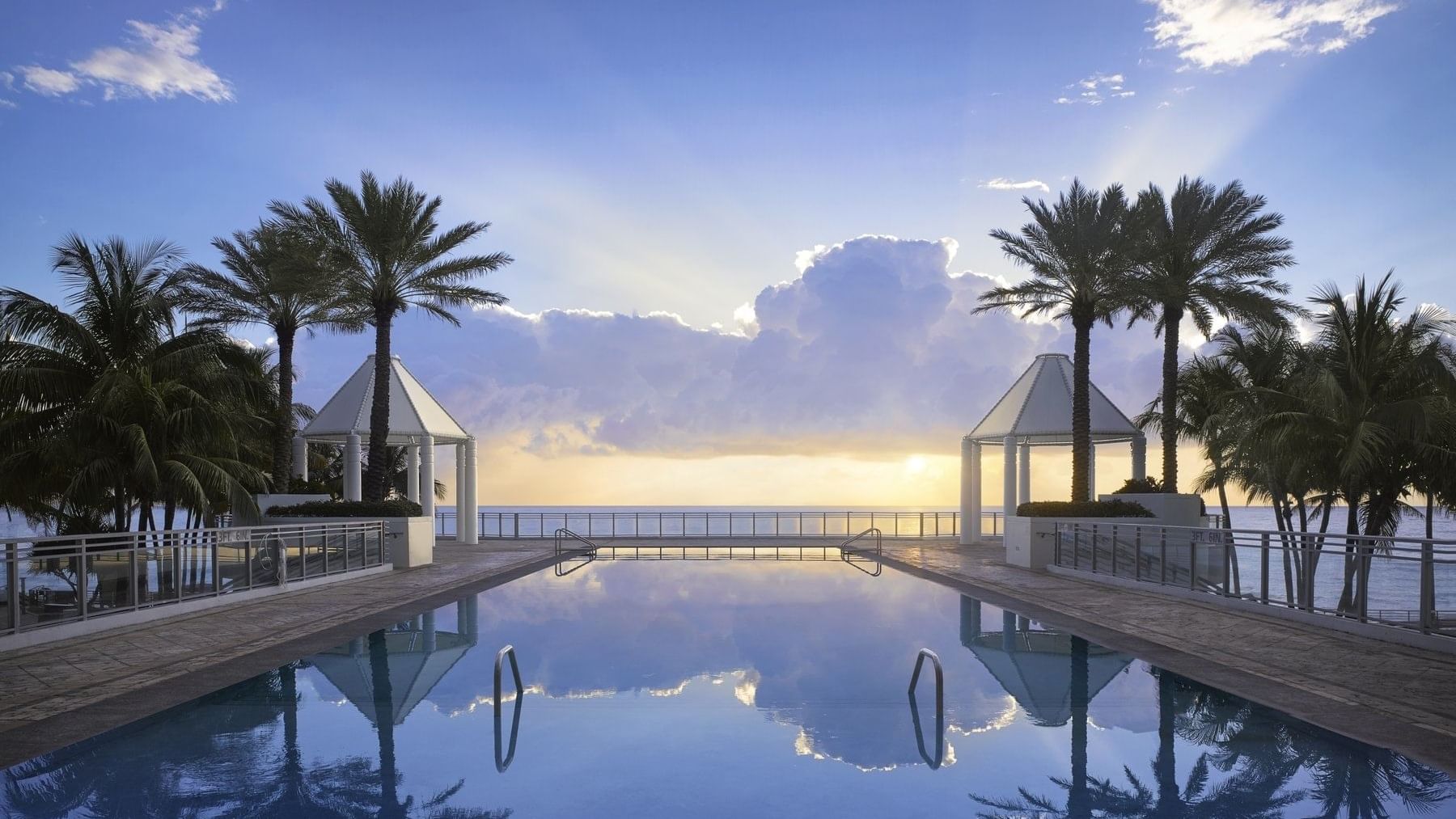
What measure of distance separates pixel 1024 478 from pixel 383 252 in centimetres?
2047

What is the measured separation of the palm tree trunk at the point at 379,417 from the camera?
2642 centimetres

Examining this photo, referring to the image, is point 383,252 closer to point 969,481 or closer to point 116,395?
point 116,395

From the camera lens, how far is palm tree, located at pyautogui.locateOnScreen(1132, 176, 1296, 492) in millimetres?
28594

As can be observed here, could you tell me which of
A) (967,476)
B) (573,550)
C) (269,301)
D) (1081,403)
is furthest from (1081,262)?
(269,301)

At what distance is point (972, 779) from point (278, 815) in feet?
15.6

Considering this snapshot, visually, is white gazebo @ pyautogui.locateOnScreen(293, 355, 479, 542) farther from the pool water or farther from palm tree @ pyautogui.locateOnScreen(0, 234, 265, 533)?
the pool water

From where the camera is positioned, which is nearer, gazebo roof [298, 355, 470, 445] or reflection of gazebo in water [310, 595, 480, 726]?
reflection of gazebo in water [310, 595, 480, 726]

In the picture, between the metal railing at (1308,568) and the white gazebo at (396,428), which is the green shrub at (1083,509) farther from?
the white gazebo at (396,428)

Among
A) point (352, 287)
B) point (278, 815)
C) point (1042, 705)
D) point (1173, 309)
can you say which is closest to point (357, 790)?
point (278, 815)

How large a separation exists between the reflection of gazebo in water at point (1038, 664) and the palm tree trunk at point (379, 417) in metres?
16.4

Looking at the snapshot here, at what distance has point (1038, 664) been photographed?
40.3 feet

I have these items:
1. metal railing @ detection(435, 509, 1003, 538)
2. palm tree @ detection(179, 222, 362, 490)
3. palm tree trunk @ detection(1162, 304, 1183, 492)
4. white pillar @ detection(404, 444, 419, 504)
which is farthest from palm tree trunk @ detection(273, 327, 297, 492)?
palm tree trunk @ detection(1162, 304, 1183, 492)

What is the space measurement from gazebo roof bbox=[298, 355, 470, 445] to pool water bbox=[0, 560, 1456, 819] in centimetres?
1884

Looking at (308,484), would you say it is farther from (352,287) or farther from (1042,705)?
(1042,705)
